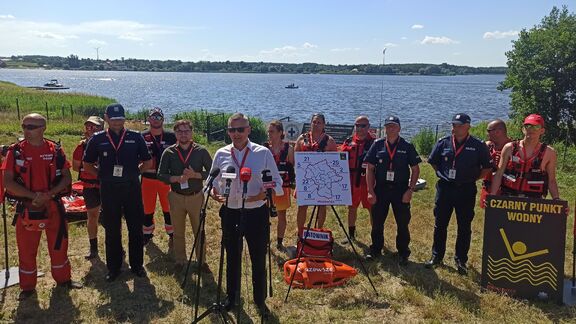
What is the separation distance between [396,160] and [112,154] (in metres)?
3.45

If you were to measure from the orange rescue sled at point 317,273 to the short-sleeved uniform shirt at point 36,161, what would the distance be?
2930mm

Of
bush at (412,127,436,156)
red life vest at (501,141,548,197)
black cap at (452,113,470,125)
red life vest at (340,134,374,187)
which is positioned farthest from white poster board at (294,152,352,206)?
bush at (412,127,436,156)

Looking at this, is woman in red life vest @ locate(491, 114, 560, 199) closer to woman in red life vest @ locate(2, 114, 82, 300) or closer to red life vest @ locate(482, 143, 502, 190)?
red life vest @ locate(482, 143, 502, 190)

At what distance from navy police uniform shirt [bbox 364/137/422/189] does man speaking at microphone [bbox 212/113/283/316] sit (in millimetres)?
2020

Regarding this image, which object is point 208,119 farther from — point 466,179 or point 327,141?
point 466,179

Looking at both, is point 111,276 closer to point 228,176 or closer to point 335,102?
point 228,176

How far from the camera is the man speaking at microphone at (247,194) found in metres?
4.30

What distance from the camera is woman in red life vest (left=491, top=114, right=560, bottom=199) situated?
17.0 feet

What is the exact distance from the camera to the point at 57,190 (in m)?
4.93

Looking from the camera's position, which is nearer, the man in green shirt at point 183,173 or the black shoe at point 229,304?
the black shoe at point 229,304

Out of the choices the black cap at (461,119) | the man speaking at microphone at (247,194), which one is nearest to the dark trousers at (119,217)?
the man speaking at microphone at (247,194)

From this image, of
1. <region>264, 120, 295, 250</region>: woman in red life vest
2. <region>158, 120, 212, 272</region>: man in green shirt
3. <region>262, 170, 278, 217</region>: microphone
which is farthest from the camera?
<region>264, 120, 295, 250</region>: woman in red life vest

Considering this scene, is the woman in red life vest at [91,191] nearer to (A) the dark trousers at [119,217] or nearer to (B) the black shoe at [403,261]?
(A) the dark trousers at [119,217]

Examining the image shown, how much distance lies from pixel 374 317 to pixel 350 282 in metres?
0.80
